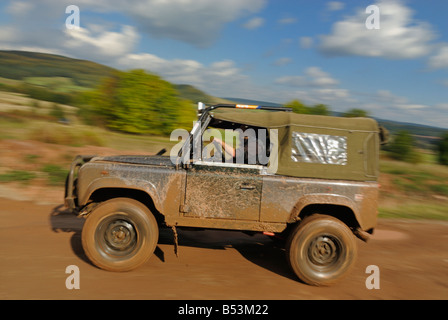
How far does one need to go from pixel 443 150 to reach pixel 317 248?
17631mm

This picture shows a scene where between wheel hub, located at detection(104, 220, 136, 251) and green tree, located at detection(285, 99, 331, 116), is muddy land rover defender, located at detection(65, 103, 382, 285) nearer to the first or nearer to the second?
wheel hub, located at detection(104, 220, 136, 251)

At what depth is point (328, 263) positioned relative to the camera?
4469mm

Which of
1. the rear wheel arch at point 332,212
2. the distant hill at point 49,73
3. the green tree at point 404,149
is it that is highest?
the distant hill at point 49,73

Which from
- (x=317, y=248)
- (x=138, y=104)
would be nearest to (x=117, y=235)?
(x=317, y=248)

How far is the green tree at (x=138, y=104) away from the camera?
75.2ft

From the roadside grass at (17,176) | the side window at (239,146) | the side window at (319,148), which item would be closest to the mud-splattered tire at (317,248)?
the side window at (319,148)

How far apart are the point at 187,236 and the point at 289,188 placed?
2392 millimetres

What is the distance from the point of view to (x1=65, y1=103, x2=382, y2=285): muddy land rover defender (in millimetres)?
4332

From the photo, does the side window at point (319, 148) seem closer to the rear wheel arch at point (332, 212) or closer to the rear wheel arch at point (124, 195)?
the rear wheel arch at point (332, 212)

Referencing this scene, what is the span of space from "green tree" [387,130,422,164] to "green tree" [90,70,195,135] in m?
13.3

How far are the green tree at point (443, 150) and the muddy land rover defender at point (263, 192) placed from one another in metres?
17.0

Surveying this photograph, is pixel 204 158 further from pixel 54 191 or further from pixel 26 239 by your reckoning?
pixel 54 191

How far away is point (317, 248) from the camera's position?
4.45 meters
